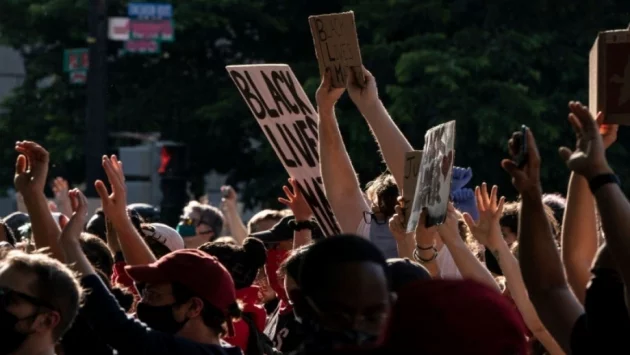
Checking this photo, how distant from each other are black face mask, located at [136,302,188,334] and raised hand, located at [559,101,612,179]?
1.39 m

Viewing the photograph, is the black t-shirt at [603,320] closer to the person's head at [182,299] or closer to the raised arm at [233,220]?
the person's head at [182,299]

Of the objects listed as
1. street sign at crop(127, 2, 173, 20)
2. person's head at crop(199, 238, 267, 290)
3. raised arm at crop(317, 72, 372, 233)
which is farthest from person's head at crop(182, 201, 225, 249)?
street sign at crop(127, 2, 173, 20)

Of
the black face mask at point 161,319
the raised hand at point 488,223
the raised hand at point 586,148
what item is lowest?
the raised hand at point 488,223

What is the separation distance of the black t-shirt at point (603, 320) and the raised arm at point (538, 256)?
0.21 ft

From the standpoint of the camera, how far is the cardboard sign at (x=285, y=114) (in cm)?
633

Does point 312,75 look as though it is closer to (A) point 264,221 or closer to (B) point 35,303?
(A) point 264,221

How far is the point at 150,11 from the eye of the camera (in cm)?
2036

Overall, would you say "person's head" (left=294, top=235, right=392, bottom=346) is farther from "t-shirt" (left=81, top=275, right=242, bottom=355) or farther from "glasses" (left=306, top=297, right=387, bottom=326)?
"t-shirt" (left=81, top=275, right=242, bottom=355)

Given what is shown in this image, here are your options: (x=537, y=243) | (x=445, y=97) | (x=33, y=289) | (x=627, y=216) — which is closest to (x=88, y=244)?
(x=33, y=289)

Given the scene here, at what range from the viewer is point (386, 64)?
20344mm

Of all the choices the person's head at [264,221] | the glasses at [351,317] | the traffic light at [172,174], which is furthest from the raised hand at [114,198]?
the traffic light at [172,174]

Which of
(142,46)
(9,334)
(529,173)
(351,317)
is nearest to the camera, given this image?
(351,317)

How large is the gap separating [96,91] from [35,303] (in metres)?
15.5

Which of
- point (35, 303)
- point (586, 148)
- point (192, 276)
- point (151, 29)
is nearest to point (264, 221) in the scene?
point (192, 276)
